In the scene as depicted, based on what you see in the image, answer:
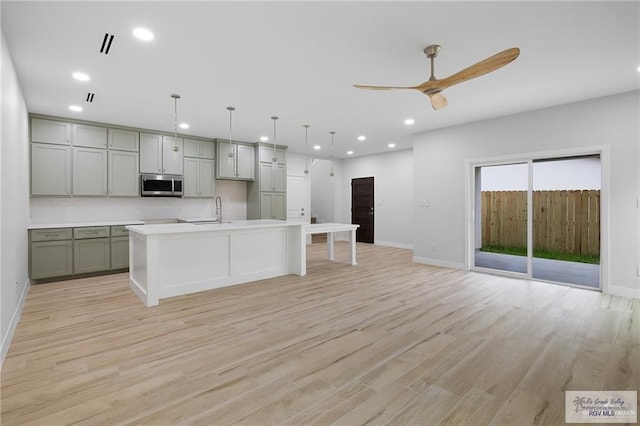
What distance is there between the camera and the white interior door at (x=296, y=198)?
8875 mm

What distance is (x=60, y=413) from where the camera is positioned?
183 cm

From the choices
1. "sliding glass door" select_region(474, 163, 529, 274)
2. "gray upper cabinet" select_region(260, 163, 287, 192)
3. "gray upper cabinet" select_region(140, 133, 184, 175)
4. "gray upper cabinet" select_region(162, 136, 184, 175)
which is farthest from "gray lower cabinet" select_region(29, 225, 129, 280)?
"sliding glass door" select_region(474, 163, 529, 274)

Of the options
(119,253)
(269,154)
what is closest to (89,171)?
(119,253)

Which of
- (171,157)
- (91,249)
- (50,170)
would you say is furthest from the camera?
(171,157)

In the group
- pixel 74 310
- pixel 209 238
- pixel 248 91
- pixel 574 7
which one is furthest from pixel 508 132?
pixel 74 310

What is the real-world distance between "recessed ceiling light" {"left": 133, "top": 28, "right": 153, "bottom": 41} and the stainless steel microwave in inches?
146

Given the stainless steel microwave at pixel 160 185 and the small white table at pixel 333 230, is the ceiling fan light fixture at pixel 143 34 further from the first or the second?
the stainless steel microwave at pixel 160 185

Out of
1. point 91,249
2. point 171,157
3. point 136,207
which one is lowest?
point 91,249

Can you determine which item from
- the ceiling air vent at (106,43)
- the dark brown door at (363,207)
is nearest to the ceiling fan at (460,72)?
the ceiling air vent at (106,43)

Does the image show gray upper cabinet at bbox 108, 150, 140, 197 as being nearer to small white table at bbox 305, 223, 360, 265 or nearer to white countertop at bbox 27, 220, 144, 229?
white countertop at bbox 27, 220, 144, 229

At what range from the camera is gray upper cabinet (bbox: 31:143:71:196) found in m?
4.96

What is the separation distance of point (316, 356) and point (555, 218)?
5.70 metres

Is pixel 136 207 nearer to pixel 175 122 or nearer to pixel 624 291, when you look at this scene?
pixel 175 122

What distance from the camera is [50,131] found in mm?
5086
